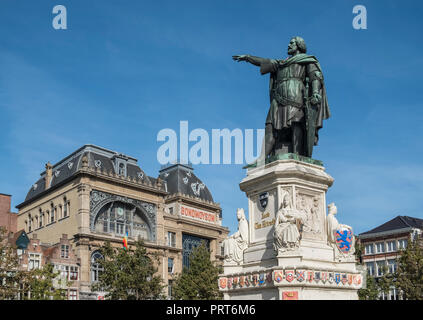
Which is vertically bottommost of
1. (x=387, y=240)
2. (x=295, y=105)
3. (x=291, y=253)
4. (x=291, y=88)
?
(x=291, y=253)

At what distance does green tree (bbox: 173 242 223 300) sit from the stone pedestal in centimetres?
2908

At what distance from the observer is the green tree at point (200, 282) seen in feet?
144

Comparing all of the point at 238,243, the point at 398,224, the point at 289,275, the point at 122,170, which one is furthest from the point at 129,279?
the point at 398,224

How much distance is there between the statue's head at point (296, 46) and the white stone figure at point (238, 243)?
4.70m

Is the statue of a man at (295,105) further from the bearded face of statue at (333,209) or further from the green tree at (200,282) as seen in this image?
the green tree at (200,282)

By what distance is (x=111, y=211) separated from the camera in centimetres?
6662

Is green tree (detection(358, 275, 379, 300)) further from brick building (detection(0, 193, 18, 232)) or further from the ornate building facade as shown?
brick building (detection(0, 193, 18, 232))

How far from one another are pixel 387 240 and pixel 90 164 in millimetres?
42167

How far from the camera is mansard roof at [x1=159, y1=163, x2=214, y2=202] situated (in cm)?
7931

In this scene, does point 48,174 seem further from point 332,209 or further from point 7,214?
point 332,209

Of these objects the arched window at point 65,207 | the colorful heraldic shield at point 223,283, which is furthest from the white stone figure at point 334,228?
the arched window at point 65,207
